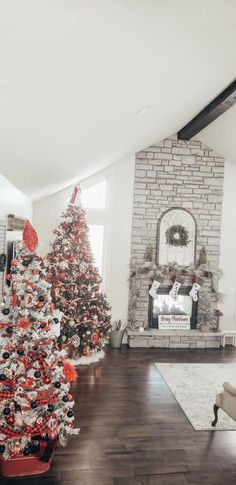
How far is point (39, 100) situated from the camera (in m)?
2.11

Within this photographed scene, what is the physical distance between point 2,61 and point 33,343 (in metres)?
2.24

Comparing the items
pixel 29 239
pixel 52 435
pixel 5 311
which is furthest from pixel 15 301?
pixel 52 435

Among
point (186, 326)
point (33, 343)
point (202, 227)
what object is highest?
point (202, 227)

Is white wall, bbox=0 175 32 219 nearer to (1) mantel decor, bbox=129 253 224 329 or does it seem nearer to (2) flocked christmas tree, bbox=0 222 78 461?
(2) flocked christmas tree, bbox=0 222 78 461

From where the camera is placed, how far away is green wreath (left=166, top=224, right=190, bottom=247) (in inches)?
273

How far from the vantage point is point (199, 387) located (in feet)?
16.5

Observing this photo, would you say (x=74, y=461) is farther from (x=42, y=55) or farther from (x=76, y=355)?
(x=42, y=55)

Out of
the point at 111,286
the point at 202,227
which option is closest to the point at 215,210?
the point at 202,227

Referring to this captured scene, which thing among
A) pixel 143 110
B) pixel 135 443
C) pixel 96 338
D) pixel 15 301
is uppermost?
pixel 143 110

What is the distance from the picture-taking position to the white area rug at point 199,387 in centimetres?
414

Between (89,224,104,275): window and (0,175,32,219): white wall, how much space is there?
1944 millimetres

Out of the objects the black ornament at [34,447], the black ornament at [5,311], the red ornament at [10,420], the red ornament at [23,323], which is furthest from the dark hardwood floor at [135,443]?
the black ornament at [5,311]

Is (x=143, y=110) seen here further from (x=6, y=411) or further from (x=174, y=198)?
(x=174, y=198)

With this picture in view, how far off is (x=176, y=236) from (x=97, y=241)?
1.59m
